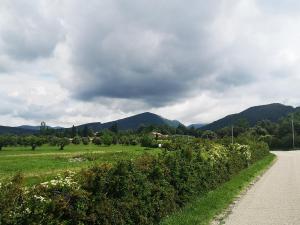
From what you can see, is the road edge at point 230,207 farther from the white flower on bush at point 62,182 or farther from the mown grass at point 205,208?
the white flower on bush at point 62,182

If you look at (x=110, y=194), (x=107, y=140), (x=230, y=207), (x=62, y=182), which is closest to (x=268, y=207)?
(x=230, y=207)

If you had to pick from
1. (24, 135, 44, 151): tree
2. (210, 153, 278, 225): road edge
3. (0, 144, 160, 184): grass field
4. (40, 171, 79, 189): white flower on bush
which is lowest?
(210, 153, 278, 225): road edge

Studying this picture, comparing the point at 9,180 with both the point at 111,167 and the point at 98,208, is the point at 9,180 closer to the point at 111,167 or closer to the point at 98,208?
the point at 98,208

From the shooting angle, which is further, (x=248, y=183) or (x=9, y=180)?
(x=248, y=183)

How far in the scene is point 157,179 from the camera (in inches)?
444

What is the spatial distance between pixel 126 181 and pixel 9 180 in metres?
3.05

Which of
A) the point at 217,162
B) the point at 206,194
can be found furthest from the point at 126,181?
the point at 217,162

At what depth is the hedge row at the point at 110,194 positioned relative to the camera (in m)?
6.17

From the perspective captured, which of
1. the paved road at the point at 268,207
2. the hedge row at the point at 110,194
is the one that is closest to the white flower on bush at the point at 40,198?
the hedge row at the point at 110,194

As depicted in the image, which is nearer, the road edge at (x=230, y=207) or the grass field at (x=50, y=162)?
the road edge at (x=230, y=207)

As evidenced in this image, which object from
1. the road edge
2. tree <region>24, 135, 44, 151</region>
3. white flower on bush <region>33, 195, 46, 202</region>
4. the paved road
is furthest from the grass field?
tree <region>24, 135, 44, 151</region>

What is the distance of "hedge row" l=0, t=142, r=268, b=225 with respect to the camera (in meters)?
6.17

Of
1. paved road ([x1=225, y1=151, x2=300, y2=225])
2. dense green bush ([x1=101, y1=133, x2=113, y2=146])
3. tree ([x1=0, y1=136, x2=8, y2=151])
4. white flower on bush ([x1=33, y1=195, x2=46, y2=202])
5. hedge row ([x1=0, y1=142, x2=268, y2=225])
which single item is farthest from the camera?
dense green bush ([x1=101, y1=133, x2=113, y2=146])

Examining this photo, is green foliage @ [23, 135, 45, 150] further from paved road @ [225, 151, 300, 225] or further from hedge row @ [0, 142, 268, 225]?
hedge row @ [0, 142, 268, 225]
